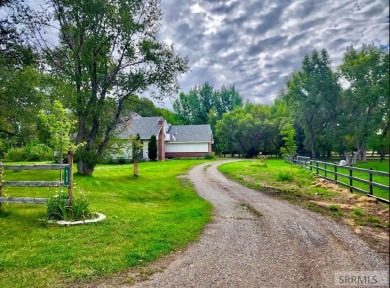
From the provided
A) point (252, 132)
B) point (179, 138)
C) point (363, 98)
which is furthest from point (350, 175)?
point (179, 138)

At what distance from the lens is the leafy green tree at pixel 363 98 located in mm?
1048

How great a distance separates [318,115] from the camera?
2.70 meters

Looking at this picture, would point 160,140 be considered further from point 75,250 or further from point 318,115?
point 318,115

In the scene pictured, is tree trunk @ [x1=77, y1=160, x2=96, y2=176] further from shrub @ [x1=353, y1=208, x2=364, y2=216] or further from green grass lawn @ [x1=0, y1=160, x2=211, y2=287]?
shrub @ [x1=353, y1=208, x2=364, y2=216]

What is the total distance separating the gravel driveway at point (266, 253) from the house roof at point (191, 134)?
116 ft

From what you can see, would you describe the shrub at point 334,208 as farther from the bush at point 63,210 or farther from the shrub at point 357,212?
the bush at point 63,210

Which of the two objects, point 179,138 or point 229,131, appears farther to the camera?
point 229,131

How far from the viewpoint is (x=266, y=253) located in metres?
4.84

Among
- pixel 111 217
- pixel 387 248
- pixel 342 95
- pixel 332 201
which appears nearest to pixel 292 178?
pixel 332 201

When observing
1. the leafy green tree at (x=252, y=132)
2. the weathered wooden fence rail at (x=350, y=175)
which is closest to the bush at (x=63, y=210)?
the weathered wooden fence rail at (x=350, y=175)

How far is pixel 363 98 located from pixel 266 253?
3.91 meters

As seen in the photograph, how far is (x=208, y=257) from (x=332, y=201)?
6.39 m

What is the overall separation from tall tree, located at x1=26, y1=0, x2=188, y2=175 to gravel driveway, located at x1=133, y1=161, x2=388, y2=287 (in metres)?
9.06

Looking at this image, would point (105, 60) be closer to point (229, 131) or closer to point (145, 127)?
point (145, 127)
